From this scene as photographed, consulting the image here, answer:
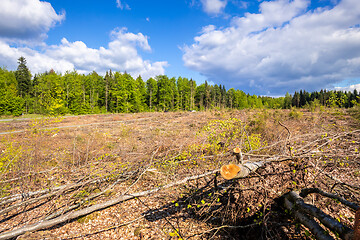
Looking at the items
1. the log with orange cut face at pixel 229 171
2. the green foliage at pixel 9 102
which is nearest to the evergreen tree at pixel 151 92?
the green foliage at pixel 9 102

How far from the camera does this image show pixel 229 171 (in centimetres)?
245

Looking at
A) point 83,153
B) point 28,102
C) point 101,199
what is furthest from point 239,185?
point 28,102

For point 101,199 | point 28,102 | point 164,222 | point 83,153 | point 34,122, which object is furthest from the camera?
point 28,102

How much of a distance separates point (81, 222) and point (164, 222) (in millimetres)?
1965

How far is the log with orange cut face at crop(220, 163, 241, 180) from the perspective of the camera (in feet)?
7.82

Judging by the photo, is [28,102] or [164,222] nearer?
[164,222]

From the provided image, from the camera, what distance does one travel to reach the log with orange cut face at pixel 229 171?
238 cm

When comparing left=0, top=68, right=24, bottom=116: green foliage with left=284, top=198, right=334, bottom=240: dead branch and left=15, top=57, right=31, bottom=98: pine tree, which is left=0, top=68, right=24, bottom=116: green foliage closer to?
left=15, top=57, right=31, bottom=98: pine tree

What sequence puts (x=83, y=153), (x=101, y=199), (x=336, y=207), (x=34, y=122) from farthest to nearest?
(x=83, y=153), (x=34, y=122), (x=101, y=199), (x=336, y=207)

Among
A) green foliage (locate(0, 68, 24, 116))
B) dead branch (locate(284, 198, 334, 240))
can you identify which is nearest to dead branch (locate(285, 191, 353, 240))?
dead branch (locate(284, 198, 334, 240))

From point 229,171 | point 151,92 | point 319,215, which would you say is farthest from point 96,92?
point 319,215

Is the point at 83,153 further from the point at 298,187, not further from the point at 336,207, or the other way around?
the point at 336,207

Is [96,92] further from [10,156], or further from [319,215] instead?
[319,215]

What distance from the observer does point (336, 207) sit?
307 centimetres
